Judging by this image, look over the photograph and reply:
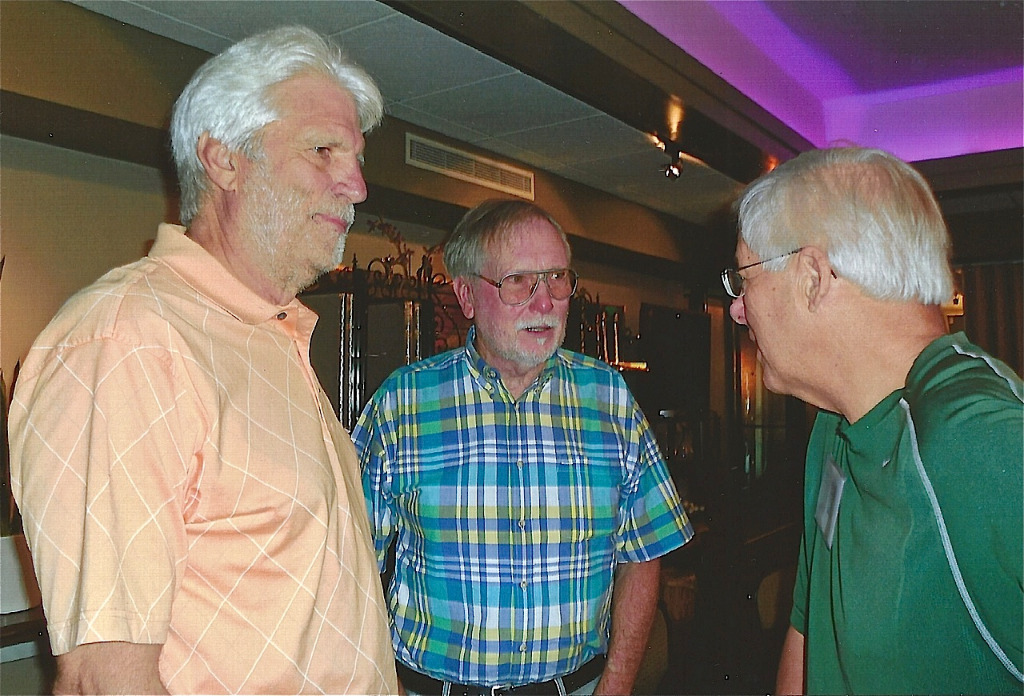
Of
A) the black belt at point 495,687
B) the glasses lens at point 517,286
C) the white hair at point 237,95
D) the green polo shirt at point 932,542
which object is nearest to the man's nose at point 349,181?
the white hair at point 237,95

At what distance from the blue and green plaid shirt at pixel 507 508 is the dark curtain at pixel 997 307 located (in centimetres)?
567

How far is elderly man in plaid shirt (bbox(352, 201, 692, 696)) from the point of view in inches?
64.4

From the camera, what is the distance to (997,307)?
20.7 ft

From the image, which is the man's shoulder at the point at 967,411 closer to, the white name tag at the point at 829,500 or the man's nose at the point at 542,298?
the white name tag at the point at 829,500

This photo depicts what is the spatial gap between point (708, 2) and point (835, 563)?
319 cm

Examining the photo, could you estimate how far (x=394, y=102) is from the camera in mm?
3752

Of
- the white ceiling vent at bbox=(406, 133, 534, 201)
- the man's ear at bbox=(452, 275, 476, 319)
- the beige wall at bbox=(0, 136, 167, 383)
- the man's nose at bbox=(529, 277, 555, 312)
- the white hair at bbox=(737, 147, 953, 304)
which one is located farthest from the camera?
the white ceiling vent at bbox=(406, 133, 534, 201)

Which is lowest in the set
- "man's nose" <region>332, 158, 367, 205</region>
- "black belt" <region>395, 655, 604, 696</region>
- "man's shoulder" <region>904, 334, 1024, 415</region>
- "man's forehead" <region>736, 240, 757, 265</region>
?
"black belt" <region>395, 655, 604, 696</region>

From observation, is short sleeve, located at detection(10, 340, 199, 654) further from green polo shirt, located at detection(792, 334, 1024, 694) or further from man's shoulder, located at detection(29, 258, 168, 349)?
green polo shirt, located at detection(792, 334, 1024, 694)

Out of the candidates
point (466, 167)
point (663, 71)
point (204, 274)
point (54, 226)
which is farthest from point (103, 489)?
point (466, 167)

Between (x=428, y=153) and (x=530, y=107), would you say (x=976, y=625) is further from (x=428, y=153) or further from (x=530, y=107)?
(x=428, y=153)

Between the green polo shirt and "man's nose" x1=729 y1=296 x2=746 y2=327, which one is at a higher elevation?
"man's nose" x1=729 y1=296 x2=746 y2=327

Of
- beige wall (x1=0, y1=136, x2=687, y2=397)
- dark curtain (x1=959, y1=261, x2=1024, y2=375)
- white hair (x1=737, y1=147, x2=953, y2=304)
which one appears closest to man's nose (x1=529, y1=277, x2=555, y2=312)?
→ white hair (x1=737, y1=147, x2=953, y2=304)

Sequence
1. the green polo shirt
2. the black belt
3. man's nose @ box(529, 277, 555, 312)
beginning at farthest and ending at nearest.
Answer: man's nose @ box(529, 277, 555, 312) < the black belt < the green polo shirt
